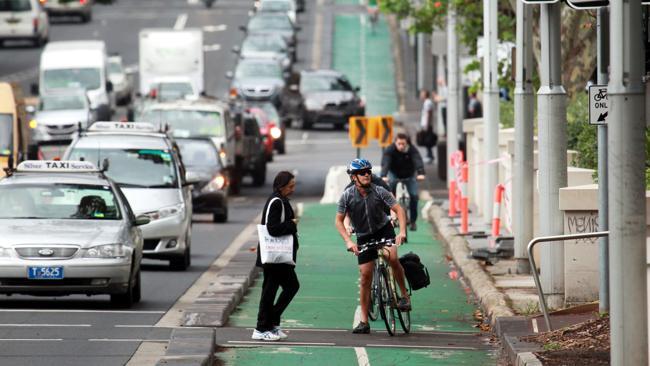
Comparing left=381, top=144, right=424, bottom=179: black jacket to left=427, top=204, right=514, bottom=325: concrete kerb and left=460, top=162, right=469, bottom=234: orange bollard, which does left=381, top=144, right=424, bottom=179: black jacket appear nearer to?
left=460, top=162, right=469, bottom=234: orange bollard

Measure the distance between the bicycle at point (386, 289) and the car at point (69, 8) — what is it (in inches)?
2685

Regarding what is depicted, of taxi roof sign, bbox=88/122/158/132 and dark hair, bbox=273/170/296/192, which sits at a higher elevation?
taxi roof sign, bbox=88/122/158/132

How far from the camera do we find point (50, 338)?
643 inches

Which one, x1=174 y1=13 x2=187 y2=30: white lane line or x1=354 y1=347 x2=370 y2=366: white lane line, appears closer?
x1=354 y1=347 x2=370 y2=366: white lane line

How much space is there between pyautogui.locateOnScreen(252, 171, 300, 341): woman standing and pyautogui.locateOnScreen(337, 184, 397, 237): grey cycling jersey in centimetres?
78

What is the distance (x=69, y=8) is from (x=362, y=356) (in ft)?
237

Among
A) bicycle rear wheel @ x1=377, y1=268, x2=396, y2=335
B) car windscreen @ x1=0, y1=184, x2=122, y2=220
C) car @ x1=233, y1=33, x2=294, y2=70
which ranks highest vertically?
car @ x1=233, y1=33, x2=294, y2=70

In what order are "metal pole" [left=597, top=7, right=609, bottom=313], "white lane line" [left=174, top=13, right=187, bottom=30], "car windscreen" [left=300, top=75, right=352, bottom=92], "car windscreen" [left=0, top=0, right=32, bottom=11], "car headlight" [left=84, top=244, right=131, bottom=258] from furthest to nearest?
1. "white lane line" [left=174, top=13, right=187, bottom=30]
2. "car windscreen" [left=0, top=0, right=32, bottom=11]
3. "car windscreen" [left=300, top=75, right=352, bottom=92]
4. "car headlight" [left=84, top=244, right=131, bottom=258]
5. "metal pole" [left=597, top=7, right=609, bottom=313]

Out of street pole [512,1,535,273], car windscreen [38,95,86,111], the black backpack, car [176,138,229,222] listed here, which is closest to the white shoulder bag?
the black backpack

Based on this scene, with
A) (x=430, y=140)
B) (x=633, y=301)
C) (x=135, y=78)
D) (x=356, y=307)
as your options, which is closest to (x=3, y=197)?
(x=356, y=307)

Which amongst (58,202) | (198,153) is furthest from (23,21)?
(58,202)

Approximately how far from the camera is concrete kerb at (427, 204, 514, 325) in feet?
60.2

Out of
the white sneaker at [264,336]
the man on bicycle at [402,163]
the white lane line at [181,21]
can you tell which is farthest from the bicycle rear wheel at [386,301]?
the white lane line at [181,21]

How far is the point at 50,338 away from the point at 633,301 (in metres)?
6.23
